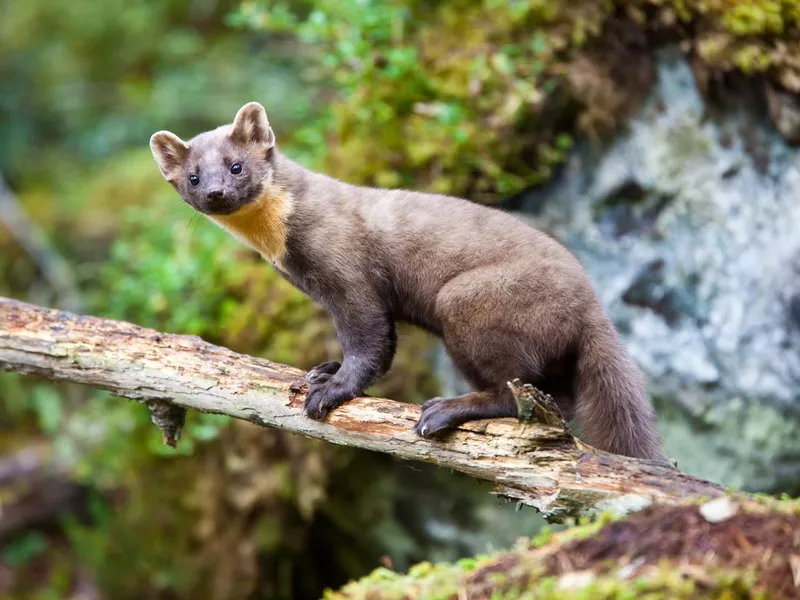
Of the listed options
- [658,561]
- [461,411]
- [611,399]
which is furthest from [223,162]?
[658,561]

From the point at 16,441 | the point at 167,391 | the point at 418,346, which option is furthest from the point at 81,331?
the point at 16,441

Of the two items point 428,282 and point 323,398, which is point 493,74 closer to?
point 428,282

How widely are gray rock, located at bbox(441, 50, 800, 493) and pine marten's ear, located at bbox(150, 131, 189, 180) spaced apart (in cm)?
270

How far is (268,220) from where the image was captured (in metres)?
4.79

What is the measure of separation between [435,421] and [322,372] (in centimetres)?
93

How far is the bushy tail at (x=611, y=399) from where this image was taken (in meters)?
3.98

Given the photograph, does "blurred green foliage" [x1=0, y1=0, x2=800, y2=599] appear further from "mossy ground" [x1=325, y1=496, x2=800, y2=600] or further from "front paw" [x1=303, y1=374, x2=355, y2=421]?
"mossy ground" [x1=325, y1=496, x2=800, y2=600]

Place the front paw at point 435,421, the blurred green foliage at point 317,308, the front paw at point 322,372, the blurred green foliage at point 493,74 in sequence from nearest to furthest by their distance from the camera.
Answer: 1. the front paw at point 435,421
2. the front paw at point 322,372
3. the blurred green foliage at point 493,74
4. the blurred green foliage at point 317,308

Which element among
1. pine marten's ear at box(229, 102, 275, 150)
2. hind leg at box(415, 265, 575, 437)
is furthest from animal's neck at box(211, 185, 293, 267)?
hind leg at box(415, 265, 575, 437)

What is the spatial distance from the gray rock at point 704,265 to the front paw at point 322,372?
7.09 ft

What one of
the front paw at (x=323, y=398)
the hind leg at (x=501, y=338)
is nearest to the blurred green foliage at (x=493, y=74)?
the hind leg at (x=501, y=338)

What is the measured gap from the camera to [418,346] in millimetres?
6348

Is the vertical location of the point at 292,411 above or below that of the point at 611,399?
below

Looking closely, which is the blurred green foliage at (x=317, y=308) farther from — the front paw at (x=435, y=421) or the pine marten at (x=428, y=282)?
the front paw at (x=435, y=421)
